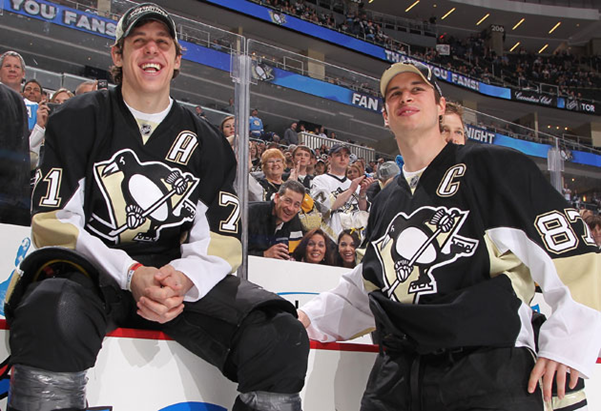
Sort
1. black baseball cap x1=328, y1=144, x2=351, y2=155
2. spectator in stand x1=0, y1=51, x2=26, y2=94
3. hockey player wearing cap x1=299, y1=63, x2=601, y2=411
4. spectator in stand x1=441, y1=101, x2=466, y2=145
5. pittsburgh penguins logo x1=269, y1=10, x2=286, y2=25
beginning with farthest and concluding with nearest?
pittsburgh penguins logo x1=269, y1=10, x2=286, y2=25 < black baseball cap x1=328, y1=144, x2=351, y2=155 < spectator in stand x1=441, y1=101, x2=466, y2=145 < spectator in stand x1=0, y1=51, x2=26, y2=94 < hockey player wearing cap x1=299, y1=63, x2=601, y2=411

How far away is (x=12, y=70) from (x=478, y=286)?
1.79 metres

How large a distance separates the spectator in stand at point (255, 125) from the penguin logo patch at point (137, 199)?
4.20 feet

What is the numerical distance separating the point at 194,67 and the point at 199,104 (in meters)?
0.24

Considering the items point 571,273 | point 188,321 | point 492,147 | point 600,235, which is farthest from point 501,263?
point 600,235

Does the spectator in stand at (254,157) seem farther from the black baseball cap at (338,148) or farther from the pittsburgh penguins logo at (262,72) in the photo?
the black baseball cap at (338,148)

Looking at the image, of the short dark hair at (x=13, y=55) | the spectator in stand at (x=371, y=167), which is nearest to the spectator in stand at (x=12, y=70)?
the short dark hair at (x=13, y=55)

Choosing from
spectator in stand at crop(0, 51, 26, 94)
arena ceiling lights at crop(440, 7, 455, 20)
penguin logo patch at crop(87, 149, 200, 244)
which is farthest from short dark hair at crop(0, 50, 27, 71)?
arena ceiling lights at crop(440, 7, 455, 20)

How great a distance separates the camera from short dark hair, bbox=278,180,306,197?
2.92 metres

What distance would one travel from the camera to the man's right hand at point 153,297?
4.09 ft

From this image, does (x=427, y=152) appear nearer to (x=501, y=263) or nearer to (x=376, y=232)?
(x=376, y=232)

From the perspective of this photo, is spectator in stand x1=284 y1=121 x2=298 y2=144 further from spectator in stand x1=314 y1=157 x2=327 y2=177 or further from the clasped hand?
the clasped hand

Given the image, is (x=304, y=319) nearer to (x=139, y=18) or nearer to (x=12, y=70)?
(x=139, y=18)

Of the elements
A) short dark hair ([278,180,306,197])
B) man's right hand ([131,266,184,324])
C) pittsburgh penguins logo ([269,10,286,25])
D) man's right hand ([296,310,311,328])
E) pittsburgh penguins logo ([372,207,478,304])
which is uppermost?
pittsburgh penguins logo ([269,10,286,25])

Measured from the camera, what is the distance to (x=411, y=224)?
160 centimetres
